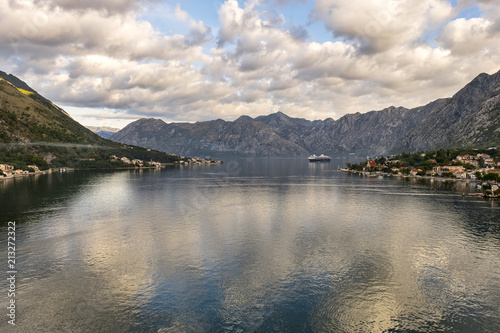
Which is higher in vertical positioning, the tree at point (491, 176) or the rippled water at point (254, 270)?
the tree at point (491, 176)

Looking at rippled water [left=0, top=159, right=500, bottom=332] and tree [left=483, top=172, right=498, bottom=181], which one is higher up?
tree [left=483, top=172, right=498, bottom=181]

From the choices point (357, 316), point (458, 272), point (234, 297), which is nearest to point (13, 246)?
point (234, 297)

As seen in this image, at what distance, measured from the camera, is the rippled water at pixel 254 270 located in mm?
33312

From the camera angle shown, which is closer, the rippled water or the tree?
the rippled water

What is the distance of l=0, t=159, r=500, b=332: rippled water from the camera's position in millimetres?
33312

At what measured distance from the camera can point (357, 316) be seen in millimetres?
33938

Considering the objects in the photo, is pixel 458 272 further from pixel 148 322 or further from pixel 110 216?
pixel 110 216

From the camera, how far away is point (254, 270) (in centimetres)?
4569

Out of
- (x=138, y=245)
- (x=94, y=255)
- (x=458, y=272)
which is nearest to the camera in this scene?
(x=458, y=272)

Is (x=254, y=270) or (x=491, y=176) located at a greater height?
(x=491, y=176)

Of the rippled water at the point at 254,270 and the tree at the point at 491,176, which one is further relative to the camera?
the tree at the point at 491,176

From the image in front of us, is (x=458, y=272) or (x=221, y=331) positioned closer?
(x=221, y=331)

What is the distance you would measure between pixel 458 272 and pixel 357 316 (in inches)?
903

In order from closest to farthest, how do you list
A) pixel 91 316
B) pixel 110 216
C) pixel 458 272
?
1. pixel 91 316
2. pixel 458 272
3. pixel 110 216
